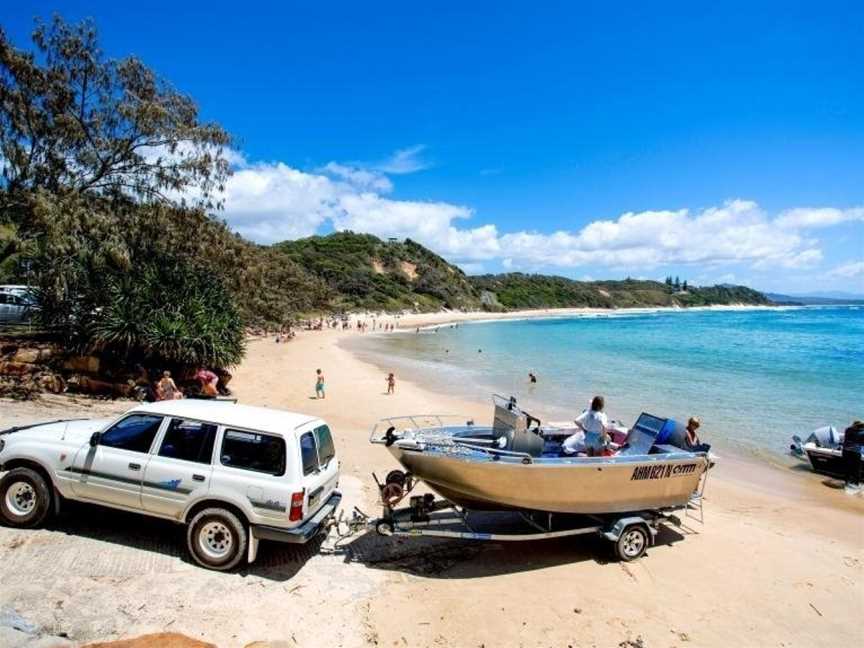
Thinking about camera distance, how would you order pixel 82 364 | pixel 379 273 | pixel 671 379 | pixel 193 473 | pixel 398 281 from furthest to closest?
pixel 398 281, pixel 379 273, pixel 671 379, pixel 82 364, pixel 193 473

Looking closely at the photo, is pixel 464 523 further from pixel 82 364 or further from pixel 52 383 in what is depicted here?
pixel 52 383

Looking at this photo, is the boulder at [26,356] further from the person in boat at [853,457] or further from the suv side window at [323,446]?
the person in boat at [853,457]

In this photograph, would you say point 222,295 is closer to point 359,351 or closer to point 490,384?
point 490,384

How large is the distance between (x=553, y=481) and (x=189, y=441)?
4.48 metres

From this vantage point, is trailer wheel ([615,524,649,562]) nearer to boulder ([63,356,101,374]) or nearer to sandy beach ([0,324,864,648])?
sandy beach ([0,324,864,648])

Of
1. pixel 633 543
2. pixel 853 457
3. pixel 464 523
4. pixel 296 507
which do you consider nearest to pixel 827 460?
pixel 853 457

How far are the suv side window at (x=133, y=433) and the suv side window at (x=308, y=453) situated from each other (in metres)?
1.76

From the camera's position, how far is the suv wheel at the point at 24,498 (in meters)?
6.36

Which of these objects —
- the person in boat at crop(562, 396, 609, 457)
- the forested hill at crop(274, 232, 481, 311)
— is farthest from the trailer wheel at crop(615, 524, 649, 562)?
the forested hill at crop(274, 232, 481, 311)

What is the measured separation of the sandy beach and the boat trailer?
298mm

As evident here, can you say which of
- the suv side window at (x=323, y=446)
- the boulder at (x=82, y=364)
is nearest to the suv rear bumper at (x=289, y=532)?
the suv side window at (x=323, y=446)

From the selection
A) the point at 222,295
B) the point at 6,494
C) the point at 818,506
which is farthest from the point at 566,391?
the point at 6,494

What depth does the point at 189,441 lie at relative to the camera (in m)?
6.27

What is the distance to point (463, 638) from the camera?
542cm
